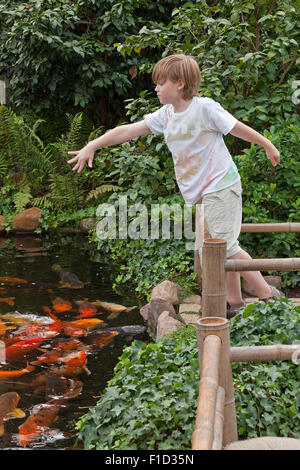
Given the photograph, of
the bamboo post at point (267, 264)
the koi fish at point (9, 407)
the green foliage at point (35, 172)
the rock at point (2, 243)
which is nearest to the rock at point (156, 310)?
the koi fish at point (9, 407)

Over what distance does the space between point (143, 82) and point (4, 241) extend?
10.1 ft

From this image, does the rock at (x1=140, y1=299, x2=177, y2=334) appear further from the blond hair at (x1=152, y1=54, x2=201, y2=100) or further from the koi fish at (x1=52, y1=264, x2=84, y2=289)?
the blond hair at (x1=152, y1=54, x2=201, y2=100)

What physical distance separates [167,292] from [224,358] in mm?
2961

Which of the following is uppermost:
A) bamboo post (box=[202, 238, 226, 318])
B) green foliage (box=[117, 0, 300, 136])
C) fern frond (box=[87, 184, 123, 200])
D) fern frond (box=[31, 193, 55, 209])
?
green foliage (box=[117, 0, 300, 136])

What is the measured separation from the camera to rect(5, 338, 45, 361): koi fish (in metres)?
4.36

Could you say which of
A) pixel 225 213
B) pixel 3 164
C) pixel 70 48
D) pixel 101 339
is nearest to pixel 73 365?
pixel 101 339

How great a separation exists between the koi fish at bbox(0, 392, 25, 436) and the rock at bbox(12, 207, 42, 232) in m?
5.01

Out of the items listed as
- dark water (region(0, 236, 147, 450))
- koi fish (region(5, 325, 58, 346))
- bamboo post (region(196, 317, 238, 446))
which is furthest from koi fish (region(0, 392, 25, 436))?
bamboo post (region(196, 317, 238, 446))

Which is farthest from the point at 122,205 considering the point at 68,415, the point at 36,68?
the point at 68,415

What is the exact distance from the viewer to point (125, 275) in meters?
6.38

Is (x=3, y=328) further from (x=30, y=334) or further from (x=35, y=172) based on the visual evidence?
(x=35, y=172)

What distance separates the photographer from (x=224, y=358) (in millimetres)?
2002

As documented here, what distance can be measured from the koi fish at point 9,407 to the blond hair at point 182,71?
6.50 ft
